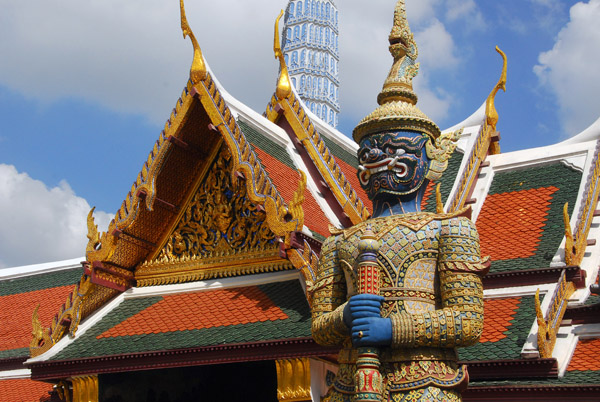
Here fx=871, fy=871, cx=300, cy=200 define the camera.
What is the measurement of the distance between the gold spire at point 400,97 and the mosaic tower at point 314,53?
39.5m

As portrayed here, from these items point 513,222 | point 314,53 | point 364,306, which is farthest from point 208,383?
point 314,53

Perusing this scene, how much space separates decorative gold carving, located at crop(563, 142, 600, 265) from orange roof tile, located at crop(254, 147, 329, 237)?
219 cm

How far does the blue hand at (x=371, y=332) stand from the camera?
4.66 m

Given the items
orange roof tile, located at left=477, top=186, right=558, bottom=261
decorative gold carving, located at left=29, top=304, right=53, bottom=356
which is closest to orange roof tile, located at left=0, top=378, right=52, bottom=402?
decorative gold carving, located at left=29, top=304, right=53, bottom=356

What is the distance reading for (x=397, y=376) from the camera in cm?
478

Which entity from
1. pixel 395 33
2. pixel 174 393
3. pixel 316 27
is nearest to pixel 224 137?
pixel 395 33

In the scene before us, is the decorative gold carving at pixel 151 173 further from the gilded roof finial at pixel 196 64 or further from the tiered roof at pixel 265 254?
the gilded roof finial at pixel 196 64

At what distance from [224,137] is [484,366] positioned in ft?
10.0

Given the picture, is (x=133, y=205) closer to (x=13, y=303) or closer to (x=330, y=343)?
(x=330, y=343)

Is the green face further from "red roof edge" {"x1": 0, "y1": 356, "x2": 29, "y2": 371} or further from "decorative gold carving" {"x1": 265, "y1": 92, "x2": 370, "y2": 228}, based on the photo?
"red roof edge" {"x1": 0, "y1": 356, "x2": 29, "y2": 371}

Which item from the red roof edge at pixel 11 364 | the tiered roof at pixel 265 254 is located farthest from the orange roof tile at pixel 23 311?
the tiered roof at pixel 265 254

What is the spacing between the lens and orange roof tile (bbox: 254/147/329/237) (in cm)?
811

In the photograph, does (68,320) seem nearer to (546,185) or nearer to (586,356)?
(586,356)

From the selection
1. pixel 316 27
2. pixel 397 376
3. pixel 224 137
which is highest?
pixel 316 27
